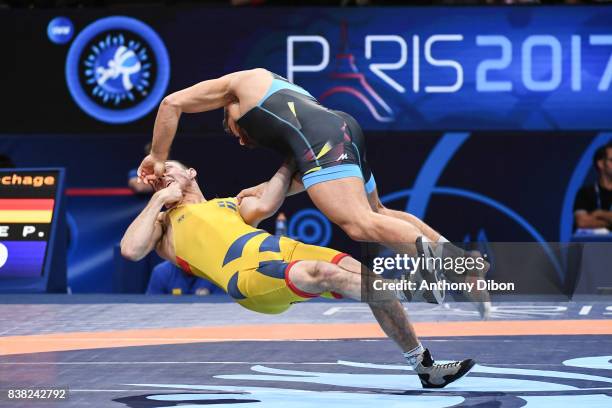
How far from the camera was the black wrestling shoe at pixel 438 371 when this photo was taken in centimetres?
557

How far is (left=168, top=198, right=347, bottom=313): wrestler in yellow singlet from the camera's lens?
18.0 ft

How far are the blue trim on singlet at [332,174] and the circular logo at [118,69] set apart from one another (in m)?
5.59

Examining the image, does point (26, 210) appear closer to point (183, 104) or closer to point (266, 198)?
point (183, 104)

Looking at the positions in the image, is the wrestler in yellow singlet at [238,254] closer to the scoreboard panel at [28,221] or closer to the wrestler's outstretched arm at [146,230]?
the wrestler's outstretched arm at [146,230]

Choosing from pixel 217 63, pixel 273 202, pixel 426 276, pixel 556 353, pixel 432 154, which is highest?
pixel 217 63

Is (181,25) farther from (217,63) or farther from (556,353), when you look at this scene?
(556,353)

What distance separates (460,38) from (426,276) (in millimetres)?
A: 5876

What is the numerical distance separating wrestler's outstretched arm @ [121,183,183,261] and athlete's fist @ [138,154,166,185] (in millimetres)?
164

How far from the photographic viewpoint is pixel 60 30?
11242mm

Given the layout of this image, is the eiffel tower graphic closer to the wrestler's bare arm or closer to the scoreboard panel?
the scoreboard panel

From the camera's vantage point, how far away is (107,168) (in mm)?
11180

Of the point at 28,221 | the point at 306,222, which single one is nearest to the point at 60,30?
the point at 28,221

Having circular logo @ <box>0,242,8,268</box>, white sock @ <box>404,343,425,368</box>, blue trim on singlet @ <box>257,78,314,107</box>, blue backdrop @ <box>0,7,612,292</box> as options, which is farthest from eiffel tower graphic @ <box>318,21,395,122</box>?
white sock @ <box>404,343,425,368</box>

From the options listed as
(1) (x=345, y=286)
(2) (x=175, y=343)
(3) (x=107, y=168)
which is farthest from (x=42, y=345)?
(3) (x=107, y=168)
